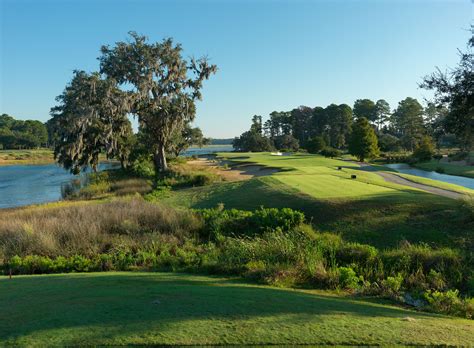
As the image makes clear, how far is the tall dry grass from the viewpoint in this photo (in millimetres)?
12164

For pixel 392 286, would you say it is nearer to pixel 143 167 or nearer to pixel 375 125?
pixel 143 167

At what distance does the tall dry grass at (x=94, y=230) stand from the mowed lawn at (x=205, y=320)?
659 centimetres

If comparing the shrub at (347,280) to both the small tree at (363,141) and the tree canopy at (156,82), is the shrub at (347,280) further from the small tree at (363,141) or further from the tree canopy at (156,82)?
the small tree at (363,141)

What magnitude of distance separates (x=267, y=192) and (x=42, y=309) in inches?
677

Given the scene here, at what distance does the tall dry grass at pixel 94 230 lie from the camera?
12.2 metres

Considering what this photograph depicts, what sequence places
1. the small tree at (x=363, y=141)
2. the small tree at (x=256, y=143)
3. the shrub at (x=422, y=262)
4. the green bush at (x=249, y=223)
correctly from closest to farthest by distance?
the shrub at (x=422, y=262), the green bush at (x=249, y=223), the small tree at (x=363, y=141), the small tree at (x=256, y=143)

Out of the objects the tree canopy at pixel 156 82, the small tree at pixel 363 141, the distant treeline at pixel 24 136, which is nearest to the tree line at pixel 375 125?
the small tree at pixel 363 141

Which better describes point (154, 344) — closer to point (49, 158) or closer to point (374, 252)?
point (374, 252)

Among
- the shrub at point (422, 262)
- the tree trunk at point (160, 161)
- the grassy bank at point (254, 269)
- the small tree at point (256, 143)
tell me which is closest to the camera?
the grassy bank at point (254, 269)

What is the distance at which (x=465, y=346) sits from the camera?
3.89 m

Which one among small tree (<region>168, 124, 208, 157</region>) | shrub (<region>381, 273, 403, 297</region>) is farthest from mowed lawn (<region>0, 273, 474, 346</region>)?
small tree (<region>168, 124, 208, 157</region>)

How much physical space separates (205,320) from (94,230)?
1020cm

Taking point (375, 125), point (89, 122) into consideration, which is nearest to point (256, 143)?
point (375, 125)

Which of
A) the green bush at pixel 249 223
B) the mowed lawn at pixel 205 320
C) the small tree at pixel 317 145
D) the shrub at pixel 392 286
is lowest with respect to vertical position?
the green bush at pixel 249 223
